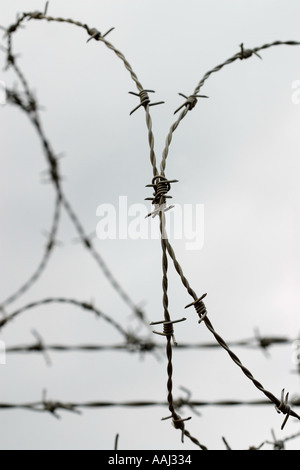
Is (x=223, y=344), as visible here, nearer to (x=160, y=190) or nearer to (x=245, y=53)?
(x=160, y=190)

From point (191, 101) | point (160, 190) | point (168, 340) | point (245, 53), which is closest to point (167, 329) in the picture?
point (168, 340)

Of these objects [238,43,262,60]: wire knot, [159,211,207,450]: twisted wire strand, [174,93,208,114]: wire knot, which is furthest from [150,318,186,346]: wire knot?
[238,43,262,60]: wire knot

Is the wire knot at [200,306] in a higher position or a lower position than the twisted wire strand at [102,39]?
lower

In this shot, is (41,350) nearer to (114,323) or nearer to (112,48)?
(114,323)

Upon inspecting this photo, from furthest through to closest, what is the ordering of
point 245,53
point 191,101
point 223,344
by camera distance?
point 245,53 → point 191,101 → point 223,344

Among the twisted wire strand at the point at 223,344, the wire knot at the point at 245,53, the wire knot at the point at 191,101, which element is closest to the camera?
the twisted wire strand at the point at 223,344

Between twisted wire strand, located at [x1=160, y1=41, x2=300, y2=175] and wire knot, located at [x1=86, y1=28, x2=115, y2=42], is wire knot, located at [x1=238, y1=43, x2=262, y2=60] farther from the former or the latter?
wire knot, located at [x1=86, y1=28, x2=115, y2=42]

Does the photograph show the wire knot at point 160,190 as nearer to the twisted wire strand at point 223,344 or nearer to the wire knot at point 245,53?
the twisted wire strand at point 223,344

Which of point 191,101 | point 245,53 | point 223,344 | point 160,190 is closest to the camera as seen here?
point 223,344

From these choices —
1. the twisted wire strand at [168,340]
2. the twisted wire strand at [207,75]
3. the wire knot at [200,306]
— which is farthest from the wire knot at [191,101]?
the wire knot at [200,306]

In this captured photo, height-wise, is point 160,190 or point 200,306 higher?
point 160,190

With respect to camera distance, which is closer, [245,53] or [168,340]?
[168,340]
